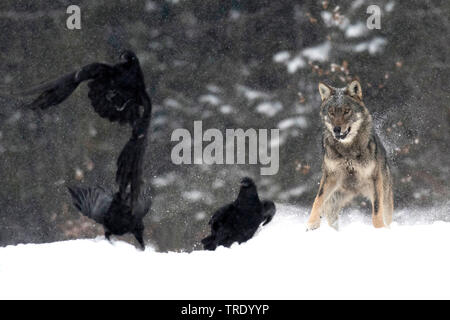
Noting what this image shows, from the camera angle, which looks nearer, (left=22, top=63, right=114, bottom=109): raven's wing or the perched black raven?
(left=22, top=63, right=114, bottom=109): raven's wing

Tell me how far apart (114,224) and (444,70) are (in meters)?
3.39

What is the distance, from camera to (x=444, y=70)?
204 inches

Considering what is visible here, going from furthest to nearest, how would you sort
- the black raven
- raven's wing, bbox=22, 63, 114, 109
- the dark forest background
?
the dark forest background < the black raven < raven's wing, bbox=22, 63, 114, 109

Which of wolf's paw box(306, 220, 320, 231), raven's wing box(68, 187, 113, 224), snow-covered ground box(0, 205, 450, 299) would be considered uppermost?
raven's wing box(68, 187, 113, 224)

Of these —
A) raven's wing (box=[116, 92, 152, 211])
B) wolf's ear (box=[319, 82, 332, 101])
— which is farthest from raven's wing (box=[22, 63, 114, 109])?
wolf's ear (box=[319, 82, 332, 101])

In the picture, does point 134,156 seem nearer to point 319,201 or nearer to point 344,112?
point 319,201

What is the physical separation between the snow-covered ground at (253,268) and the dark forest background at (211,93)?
1.80 metres

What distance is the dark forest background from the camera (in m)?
5.18

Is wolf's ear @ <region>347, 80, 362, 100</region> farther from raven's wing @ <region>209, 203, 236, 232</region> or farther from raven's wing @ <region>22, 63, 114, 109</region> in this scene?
raven's wing @ <region>22, 63, 114, 109</region>

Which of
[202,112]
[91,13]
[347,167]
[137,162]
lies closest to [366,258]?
[347,167]

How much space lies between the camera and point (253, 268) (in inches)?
117

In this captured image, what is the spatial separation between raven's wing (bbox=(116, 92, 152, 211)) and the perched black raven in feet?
0.32

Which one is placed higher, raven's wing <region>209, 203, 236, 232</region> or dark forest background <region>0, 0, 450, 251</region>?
dark forest background <region>0, 0, 450, 251</region>

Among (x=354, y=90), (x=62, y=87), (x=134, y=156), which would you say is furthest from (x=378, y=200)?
(x=62, y=87)
